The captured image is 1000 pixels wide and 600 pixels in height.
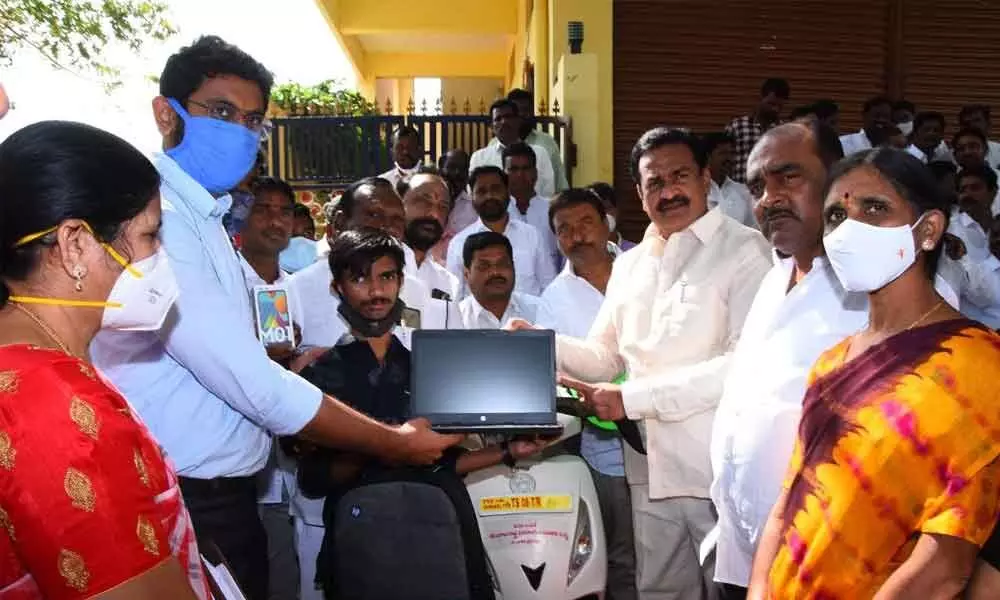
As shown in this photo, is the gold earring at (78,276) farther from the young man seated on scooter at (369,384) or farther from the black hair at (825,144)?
the black hair at (825,144)

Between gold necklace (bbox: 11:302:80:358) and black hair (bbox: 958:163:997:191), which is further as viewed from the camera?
black hair (bbox: 958:163:997:191)

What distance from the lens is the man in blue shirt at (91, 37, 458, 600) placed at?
2.51m

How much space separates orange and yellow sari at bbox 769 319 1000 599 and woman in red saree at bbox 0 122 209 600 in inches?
51.8

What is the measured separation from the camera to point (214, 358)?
251cm

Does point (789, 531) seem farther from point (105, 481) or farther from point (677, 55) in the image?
point (677, 55)

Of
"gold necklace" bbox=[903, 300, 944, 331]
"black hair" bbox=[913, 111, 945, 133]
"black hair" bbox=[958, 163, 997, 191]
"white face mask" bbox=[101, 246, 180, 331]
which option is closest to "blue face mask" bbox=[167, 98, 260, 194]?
"white face mask" bbox=[101, 246, 180, 331]

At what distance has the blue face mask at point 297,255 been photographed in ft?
21.8

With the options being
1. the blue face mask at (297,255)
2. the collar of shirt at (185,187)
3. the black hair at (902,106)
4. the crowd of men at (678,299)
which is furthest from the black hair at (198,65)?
the black hair at (902,106)

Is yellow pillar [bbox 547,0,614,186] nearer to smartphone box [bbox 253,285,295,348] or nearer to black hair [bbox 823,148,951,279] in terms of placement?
smartphone box [bbox 253,285,295,348]

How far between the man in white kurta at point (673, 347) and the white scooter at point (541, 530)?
195mm

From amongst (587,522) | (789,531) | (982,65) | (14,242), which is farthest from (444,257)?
(982,65)

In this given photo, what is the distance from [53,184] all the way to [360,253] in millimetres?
2332

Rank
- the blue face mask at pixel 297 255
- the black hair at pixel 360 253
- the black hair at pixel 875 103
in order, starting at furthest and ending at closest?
the black hair at pixel 875 103 → the blue face mask at pixel 297 255 → the black hair at pixel 360 253

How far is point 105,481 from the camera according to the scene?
1.46 m
